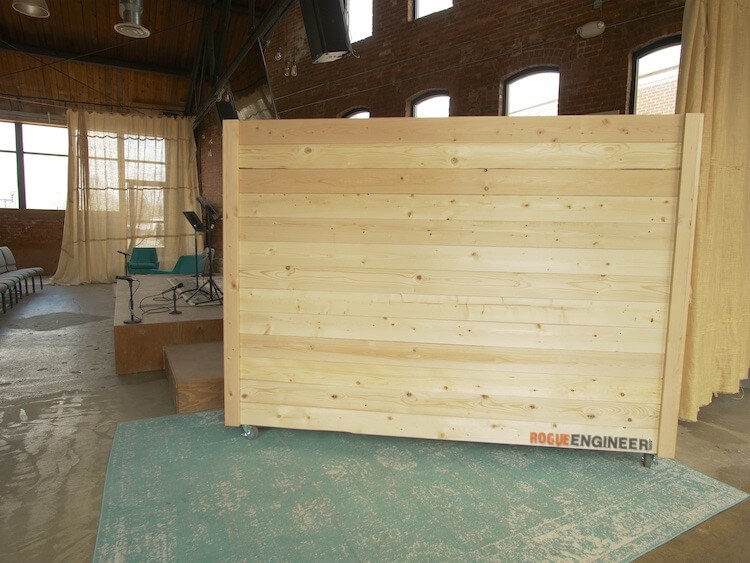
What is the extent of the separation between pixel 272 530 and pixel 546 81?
6.31 meters

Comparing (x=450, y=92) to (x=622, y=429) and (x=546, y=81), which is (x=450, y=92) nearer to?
(x=546, y=81)

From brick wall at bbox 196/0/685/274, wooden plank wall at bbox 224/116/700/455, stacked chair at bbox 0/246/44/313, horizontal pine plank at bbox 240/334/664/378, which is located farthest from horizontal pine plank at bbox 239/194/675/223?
stacked chair at bbox 0/246/44/313

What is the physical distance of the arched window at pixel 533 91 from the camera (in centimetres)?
626

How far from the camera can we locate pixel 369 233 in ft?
8.94

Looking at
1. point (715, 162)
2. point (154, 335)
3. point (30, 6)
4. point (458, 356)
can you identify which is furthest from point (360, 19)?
point (458, 356)

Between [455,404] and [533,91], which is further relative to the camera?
[533,91]

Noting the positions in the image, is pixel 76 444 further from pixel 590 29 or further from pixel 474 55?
pixel 474 55

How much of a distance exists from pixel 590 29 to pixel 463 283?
4539mm

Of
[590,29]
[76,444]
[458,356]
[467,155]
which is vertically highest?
[590,29]

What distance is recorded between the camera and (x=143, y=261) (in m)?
10.9

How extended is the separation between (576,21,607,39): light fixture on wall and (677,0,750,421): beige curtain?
243 centimetres

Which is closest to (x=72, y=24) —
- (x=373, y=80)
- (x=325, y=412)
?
(x=373, y=80)

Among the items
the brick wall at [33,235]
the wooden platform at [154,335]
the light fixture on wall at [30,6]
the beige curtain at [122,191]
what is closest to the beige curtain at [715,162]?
the wooden platform at [154,335]

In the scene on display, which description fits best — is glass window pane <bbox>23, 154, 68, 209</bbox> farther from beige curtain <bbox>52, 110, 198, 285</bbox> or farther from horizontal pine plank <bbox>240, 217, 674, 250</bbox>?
horizontal pine plank <bbox>240, 217, 674, 250</bbox>
